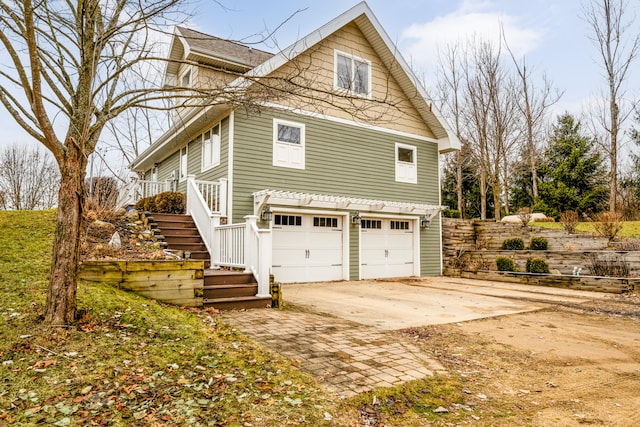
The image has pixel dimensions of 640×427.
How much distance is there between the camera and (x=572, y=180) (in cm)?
2028

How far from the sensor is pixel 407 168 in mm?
13367

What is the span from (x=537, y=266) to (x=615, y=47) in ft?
41.8

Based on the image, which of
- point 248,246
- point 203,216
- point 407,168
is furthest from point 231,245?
point 407,168

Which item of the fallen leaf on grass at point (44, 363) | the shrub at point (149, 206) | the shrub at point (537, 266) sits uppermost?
the shrub at point (149, 206)

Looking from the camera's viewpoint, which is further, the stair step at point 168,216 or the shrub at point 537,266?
the shrub at point 537,266

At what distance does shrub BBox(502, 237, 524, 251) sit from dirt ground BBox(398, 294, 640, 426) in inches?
242

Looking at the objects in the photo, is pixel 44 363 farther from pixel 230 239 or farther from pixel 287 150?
pixel 287 150

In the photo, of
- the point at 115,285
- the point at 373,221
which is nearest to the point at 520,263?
the point at 373,221

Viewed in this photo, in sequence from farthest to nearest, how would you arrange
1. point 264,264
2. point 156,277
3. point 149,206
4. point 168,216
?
point 149,206 → point 168,216 → point 264,264 → point 156,277

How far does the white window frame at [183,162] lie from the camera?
13.0 metres

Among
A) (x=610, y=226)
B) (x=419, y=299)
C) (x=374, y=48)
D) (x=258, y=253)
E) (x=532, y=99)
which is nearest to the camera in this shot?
(x=258, y=253)

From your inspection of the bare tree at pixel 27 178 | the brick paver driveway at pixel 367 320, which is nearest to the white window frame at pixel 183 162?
the brick paver driveway at pixel 367 320

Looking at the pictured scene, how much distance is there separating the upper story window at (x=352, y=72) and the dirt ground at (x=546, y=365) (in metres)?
7.97

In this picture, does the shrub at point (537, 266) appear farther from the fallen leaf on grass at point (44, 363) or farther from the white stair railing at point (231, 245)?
the fallen leaf on grass at point (44, 363)
